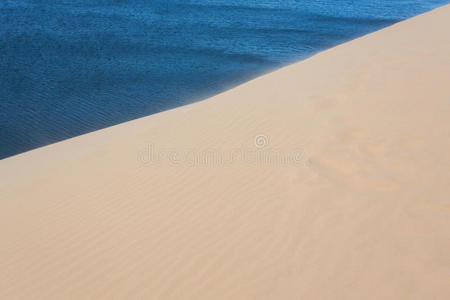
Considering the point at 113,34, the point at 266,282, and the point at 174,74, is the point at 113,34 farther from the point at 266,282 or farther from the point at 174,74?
the point at 266,282

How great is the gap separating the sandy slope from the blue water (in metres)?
2.21

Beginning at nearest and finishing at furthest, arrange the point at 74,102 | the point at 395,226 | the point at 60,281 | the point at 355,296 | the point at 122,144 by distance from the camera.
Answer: the point at 355,296 < the point at 60,281 < the point at 395,226 < the point at 122,144 < the point at 74,102

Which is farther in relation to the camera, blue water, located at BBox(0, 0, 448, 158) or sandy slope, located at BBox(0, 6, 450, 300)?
blue water, located at BBox(0, 0, 448, 158)

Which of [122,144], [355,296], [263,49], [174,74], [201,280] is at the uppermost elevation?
[263,49]

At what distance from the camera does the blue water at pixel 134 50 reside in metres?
8.88

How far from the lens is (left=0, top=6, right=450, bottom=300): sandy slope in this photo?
328 centimetres

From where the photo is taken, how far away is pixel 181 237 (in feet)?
12.5

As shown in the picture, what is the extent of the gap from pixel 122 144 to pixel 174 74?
5.62 m

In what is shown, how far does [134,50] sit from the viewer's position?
12727mm

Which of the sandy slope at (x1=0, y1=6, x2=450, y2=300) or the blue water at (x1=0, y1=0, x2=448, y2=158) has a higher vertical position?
the blue water at (x1=0, y1=0, x2=448, y2=158)

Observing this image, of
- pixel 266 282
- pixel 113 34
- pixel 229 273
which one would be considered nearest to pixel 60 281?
pixel 229 273

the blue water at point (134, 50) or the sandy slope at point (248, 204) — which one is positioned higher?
the blue water at point (134, 50)

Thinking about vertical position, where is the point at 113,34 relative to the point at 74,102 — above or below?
above

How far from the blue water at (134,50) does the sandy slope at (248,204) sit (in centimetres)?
221
